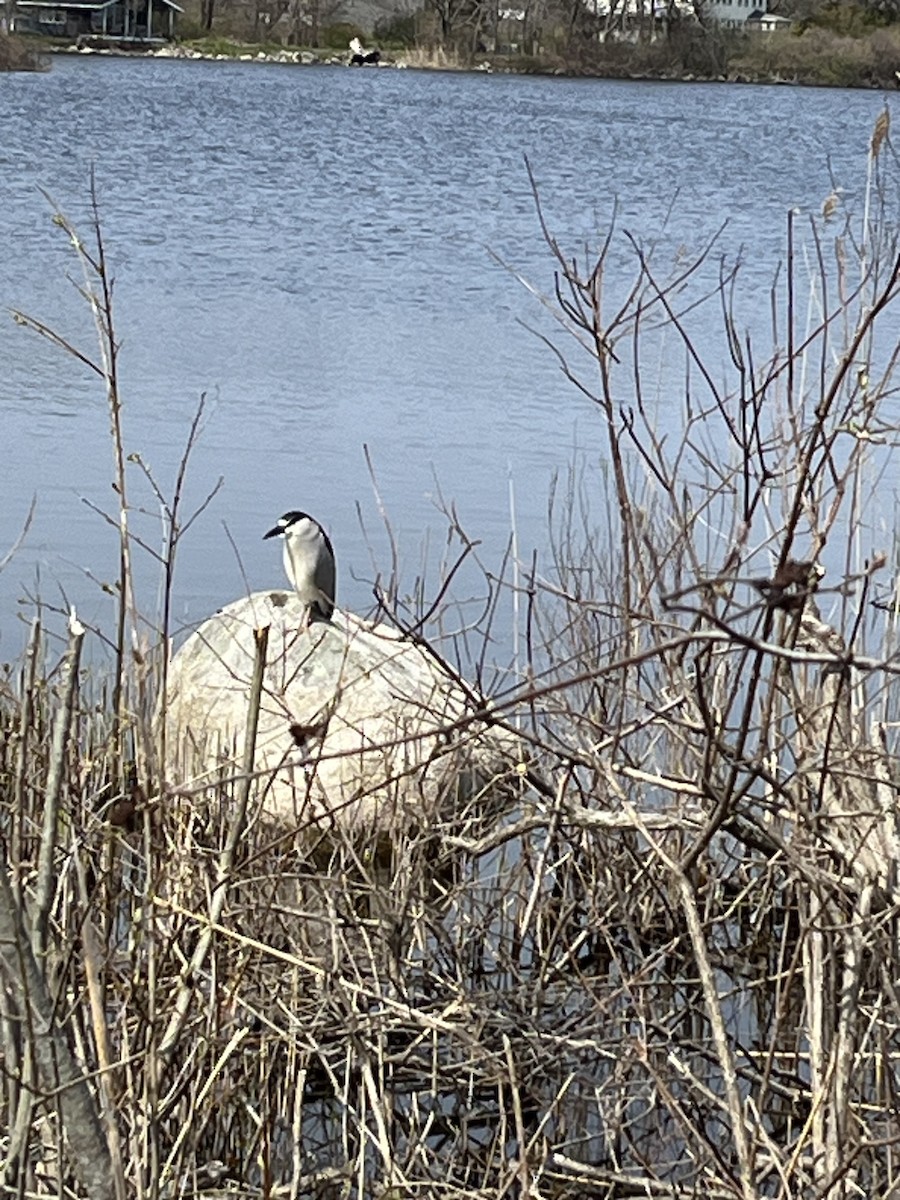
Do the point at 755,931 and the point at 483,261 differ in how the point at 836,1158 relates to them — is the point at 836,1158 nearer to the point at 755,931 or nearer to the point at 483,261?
the point at 755,931

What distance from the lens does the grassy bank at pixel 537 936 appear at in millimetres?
2377

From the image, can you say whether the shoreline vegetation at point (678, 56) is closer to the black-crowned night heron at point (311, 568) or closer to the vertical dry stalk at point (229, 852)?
the black-crowned night heron at point (311, 568)

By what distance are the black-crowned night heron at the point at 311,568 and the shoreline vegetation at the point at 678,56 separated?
57.3 m

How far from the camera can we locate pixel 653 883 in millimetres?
3939

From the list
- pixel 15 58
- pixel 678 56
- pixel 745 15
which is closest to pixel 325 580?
pixel 15 58

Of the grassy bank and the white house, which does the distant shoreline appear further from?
the grassy bank

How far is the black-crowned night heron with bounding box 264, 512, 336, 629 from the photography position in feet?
18.4

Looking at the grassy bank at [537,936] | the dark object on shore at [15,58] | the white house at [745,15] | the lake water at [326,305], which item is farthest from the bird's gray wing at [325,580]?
the white house at [745,15]

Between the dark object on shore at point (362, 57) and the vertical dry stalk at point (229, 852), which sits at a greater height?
the dark object on shore at point (362, 57)

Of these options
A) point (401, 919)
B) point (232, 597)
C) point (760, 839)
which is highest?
point (760, 839)

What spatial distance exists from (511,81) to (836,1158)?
2163 inches

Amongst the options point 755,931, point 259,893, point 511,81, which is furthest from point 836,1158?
point 511,81

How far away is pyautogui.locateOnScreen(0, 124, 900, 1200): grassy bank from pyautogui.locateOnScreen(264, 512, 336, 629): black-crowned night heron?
2.65ft

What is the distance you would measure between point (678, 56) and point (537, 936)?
63265 mm
